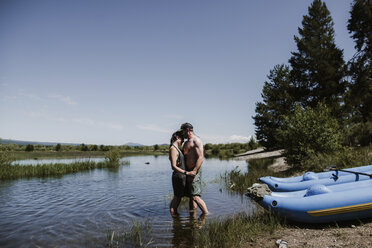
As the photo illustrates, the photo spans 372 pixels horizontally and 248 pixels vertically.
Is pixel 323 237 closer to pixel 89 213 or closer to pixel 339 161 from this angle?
pixel 89 213

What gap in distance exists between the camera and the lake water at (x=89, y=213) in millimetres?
5379

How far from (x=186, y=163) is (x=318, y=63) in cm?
2160

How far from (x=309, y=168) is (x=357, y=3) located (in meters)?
15.4

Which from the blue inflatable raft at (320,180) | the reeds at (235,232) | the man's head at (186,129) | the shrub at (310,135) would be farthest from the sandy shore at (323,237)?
the shrub at (310,135)

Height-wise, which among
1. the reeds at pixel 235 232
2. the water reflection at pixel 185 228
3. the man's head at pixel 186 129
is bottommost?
the water reflection at pixel 185 228

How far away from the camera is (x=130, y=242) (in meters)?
5.01

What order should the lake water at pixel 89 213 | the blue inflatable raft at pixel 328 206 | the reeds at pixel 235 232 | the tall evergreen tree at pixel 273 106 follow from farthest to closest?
1. the tall evergreen tree at pixel 273 106
2. the lake water at pixel 89 213
3. the blue inflatable raft at pixel 328 206
4. the reeds at pixel 235 232

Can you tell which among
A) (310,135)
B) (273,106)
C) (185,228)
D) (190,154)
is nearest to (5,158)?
(190,154)

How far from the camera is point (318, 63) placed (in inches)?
872

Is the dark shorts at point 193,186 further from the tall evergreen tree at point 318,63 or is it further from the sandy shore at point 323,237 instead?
the tall evergreen tree at point 318,63

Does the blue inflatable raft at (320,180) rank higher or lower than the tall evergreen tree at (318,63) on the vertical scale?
lower

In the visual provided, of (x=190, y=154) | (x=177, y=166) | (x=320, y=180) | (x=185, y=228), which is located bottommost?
(x=185, y=228)

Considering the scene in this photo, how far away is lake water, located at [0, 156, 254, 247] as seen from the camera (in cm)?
538

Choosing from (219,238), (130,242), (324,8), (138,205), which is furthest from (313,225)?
(324,8)
